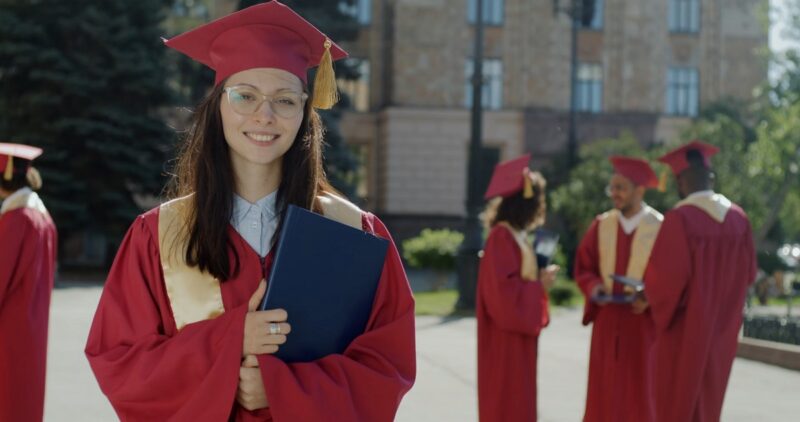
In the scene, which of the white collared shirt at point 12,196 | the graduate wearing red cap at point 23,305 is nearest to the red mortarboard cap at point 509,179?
the graduate wearing red cap at point 23,305

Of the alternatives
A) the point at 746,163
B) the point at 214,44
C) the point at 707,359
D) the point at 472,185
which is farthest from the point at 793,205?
the point at 214,44

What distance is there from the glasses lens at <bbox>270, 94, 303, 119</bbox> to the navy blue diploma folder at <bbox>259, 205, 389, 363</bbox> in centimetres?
37

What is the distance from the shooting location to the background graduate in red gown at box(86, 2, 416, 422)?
10.7 ft

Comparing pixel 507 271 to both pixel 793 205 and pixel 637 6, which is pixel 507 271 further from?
pixel 637 6

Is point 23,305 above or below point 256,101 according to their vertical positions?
below

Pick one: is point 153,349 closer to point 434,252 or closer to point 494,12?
point 434,252

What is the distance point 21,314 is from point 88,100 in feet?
85.5

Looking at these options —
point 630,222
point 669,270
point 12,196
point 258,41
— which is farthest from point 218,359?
point 630,222

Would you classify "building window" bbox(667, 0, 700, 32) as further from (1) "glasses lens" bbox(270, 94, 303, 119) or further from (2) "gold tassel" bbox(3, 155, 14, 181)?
(1) "glasses lens" bbox(270, 94, 303, 119)

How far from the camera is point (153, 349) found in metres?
3.34

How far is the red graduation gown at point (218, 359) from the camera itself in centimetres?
323

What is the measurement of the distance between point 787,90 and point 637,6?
12967 mm

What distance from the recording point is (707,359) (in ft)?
24.4

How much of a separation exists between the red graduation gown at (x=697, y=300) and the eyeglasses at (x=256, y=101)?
4525mm
